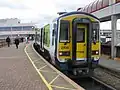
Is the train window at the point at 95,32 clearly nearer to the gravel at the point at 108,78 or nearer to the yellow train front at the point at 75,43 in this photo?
the yellow train front at the point at 75,43

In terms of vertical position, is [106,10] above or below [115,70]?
above

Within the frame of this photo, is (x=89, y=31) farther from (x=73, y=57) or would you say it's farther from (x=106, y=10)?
(x=106, y=10)

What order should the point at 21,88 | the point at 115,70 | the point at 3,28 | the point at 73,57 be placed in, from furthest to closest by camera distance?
the point at 3,28, the point at 115,70, the point at 73,57, the point at 21,88

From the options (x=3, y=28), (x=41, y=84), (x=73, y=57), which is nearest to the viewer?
(x=41, y=84)

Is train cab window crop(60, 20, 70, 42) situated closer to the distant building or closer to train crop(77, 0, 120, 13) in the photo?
train crop(77, 0, 120, 13)

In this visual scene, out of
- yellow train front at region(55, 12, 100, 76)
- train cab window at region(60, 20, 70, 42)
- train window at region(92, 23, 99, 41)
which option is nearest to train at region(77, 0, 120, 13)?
train window at region(92, 23, 99, 41)

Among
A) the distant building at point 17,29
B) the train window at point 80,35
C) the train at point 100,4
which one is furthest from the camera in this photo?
the distant building at point 17,29

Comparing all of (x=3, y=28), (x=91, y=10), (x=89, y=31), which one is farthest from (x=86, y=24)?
(x=3, y=28)

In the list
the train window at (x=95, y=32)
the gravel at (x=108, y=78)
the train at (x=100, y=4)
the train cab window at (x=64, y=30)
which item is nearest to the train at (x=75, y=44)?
the train cab window at (x=64, y=30)

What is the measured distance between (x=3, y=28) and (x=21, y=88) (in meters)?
94.0

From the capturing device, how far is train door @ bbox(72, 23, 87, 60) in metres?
15.8

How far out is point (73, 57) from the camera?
1587cm

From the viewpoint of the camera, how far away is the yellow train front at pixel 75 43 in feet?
52.2

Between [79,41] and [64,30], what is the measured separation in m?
0.96
